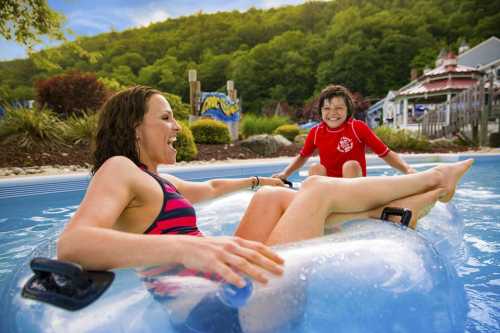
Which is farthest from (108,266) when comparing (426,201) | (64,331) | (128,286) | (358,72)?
(358,72)

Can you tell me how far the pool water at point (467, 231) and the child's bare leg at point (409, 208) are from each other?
1.66ft

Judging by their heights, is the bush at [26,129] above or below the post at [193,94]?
below

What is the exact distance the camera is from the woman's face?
4.83 feet

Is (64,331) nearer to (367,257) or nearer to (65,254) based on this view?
(65,254)

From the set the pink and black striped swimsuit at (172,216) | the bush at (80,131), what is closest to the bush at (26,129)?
the bush at (80,131)

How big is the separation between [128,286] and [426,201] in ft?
4.59

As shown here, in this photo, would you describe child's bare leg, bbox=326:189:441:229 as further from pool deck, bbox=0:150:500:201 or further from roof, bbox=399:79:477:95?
roof, bbox=399:79:477:95

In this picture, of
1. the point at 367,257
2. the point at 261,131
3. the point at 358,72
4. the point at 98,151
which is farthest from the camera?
the point at 358,72

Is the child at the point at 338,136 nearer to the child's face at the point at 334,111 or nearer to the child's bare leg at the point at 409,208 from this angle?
the child's face at the point at 334,111

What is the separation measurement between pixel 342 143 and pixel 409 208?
159 centimetres

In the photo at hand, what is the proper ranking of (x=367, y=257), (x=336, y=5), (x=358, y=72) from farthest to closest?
(x=336, y=5) → (x=358, y=72) → (x=367, y=257)

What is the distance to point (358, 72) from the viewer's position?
116ft

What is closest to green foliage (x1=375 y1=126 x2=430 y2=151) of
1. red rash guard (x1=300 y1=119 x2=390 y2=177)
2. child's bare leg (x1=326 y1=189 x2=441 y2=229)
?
red rash guard (x1=300 y1=119 x2=390 y2=177)

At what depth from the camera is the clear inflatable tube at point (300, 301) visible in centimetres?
102
